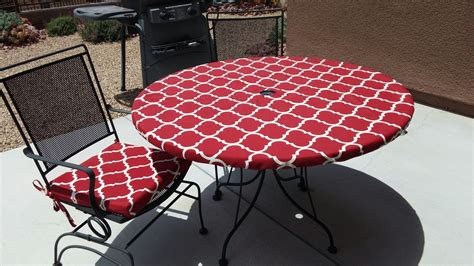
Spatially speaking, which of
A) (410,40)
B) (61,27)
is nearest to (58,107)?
(410,40)

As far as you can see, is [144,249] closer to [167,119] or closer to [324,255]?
[167,119]

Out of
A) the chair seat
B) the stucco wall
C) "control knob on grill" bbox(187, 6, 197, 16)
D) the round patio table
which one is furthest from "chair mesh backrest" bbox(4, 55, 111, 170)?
the stucco wall

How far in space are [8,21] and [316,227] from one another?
730cm

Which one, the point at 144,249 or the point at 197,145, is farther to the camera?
the point at 144,249

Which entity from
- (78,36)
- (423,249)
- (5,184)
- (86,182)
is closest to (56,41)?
(78,36)

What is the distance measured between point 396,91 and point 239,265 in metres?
1.21

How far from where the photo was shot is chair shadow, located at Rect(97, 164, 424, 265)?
2.02m

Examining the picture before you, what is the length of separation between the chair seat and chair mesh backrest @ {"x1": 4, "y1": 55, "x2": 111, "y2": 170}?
163 millimetres

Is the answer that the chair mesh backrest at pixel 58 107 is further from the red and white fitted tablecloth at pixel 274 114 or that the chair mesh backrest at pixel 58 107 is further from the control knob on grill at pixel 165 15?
the control knob on grill at pixel 165 15

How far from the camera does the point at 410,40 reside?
3.63m

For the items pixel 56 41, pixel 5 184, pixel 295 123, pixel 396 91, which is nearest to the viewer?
pixel 295 123

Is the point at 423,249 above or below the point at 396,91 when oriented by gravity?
below

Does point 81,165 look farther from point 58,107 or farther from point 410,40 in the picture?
point 410,40

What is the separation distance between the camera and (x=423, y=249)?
2.04m
